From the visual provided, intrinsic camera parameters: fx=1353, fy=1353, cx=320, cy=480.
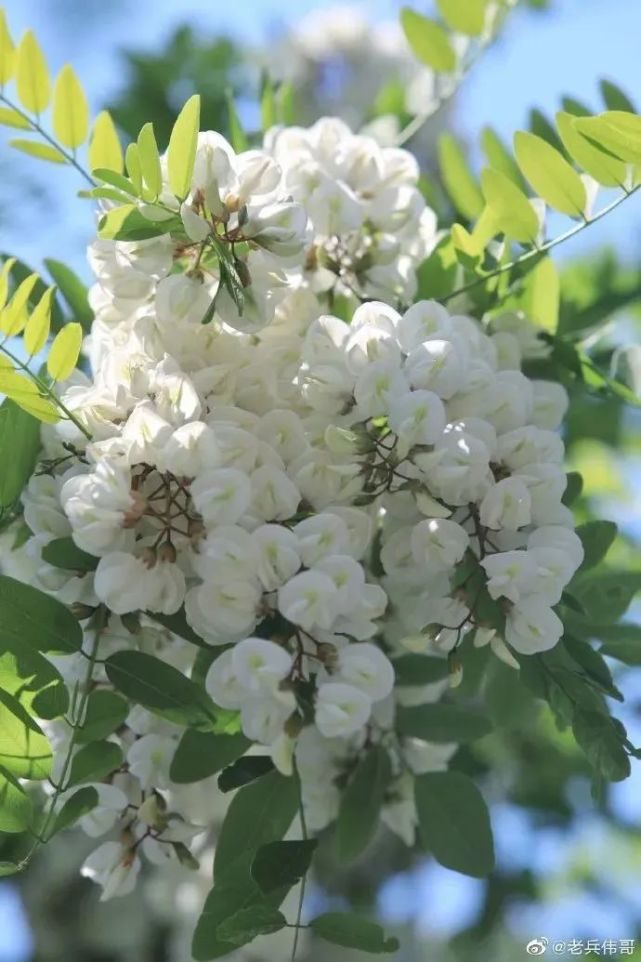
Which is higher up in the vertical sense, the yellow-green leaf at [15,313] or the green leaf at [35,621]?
the yellow-green leaf at [15,313]

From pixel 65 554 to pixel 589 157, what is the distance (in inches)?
14.2

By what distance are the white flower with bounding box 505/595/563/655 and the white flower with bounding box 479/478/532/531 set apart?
4cm

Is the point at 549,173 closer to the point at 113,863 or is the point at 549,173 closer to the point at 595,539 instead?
the point at 595,539

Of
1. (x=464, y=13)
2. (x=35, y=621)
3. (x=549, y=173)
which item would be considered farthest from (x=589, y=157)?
(x=35, y=621)

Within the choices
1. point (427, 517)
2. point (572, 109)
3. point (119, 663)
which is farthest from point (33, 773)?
point (572, 109)

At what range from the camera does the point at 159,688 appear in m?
0.71

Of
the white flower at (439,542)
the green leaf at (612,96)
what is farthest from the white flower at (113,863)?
the green leaf at (612,96)

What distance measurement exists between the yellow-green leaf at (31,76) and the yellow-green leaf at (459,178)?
0.28m

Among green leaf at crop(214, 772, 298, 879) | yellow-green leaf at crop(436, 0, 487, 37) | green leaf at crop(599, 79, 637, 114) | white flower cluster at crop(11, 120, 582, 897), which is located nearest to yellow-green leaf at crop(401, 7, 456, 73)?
yellow-green leaf at crop(436, 0, 487, 37)

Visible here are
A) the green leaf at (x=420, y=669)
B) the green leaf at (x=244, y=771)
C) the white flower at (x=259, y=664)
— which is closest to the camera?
the white flower at (x=259, y=664)

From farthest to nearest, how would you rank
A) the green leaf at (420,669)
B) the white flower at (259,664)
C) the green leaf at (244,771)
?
the green leaf at (420,669)
the green leaf at (244,771)
the white flower at (259,664)

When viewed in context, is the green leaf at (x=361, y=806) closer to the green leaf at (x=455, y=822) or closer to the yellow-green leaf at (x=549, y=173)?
the green leaf at (x=455, y=822)

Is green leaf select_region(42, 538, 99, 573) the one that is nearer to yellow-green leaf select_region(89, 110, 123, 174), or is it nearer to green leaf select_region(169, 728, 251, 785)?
green leaf select_region(169, 728, 251, 785)

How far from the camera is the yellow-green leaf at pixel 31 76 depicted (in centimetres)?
80
